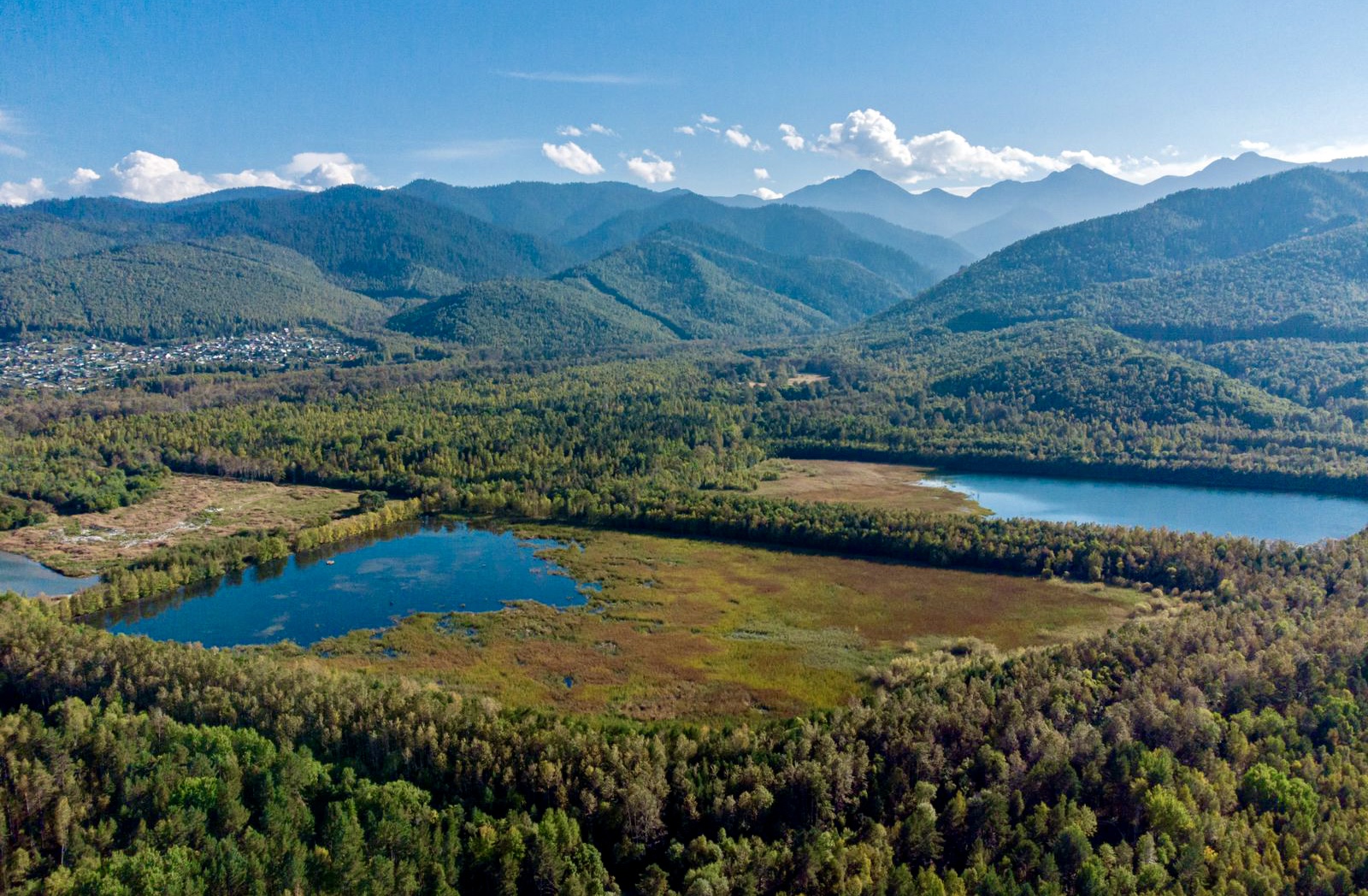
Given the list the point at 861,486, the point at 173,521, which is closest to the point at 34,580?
the point at 173,521

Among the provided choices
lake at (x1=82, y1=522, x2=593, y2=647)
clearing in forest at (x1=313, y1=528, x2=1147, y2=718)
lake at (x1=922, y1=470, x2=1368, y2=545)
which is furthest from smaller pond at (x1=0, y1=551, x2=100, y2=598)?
lake at (x1=922, y1=470, x2=1368, y2=545)

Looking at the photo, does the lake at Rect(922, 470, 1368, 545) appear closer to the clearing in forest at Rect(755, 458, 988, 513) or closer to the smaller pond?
the clearing in forest at Rect(755, 458, 988, 513)

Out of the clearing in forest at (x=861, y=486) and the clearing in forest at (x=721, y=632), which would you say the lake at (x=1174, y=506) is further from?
the clearing in forest at (x=721, y=632)

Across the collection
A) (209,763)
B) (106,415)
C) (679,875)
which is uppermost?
(106,415)

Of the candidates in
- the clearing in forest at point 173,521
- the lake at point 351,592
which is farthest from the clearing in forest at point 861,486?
the clearing in forest at point 173,521

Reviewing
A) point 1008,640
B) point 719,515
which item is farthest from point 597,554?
point 1008,640

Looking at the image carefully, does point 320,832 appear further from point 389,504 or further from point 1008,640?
point 389,504
